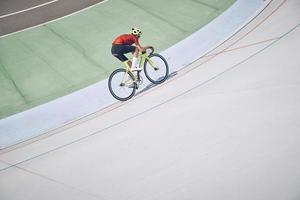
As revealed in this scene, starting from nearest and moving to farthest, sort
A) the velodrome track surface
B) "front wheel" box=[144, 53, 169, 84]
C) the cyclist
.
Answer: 1. the velodrome track surface
2. the cyclist
3. "front wheel" box=[144, 53, 169, 84]

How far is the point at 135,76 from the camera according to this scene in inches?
427

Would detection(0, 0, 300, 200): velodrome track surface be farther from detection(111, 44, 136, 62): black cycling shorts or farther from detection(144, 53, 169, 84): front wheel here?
detection(111, 44, 136, 62): black cycling shorts

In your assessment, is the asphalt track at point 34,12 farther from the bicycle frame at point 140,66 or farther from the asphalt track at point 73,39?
the bicycle frame at point 140,66

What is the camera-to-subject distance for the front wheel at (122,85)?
35.0ft

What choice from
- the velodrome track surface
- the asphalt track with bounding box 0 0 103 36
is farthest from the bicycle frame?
the asphalt track with bounding box 0 0 103 36

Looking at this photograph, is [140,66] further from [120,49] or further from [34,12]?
[34,12]

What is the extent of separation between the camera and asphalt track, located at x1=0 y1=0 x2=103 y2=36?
52.1 ft

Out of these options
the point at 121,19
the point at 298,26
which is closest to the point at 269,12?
the point at 298,26

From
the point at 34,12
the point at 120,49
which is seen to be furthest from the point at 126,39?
the point at 34,12

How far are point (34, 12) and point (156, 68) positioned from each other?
319 inches

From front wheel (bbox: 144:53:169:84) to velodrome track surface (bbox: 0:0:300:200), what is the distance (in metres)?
0.32

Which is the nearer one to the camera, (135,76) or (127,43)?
(127,43)

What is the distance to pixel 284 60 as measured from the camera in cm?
975

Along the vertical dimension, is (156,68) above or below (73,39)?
below
